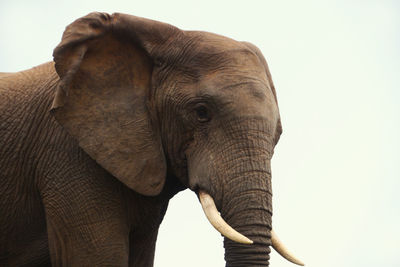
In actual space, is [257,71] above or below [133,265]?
above

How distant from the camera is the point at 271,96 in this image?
7.60 metres

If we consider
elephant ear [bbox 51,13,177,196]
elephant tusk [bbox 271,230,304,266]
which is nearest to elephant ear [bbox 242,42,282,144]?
Result: elephant ear [bbox 51,13,177,196]

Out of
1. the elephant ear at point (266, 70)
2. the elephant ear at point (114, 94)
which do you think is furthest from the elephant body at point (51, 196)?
the elephant ear at point (266, 70)

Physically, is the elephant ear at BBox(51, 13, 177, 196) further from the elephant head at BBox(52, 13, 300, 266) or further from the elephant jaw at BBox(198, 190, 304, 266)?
the elephant jaw at BBox(198, 190, 304, 266)

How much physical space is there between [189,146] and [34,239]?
1.53 m

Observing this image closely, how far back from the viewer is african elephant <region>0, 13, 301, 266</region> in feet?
24.1

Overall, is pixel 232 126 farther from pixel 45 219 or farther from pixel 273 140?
pixel 45 219

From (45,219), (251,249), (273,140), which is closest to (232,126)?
(273,140)

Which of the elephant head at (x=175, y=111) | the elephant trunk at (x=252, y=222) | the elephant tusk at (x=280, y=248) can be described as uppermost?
the elephant head at (x=175, y=111)

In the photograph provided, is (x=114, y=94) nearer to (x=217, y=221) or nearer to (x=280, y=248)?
(x=217, y=221)

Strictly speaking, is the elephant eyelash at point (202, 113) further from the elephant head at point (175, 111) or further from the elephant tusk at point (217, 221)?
the elephant tusk at point (217, 221)

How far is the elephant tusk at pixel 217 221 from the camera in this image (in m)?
6.92

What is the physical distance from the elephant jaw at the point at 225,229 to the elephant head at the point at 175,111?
1 centimetres

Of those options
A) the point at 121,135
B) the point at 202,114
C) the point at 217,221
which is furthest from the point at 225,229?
the point at 121,135
